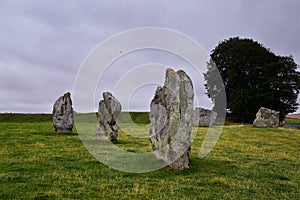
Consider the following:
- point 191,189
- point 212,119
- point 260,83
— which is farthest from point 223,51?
point 191,189

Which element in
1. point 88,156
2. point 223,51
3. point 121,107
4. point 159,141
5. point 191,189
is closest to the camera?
point 191,189

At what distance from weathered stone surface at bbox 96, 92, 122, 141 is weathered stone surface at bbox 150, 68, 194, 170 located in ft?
23.7

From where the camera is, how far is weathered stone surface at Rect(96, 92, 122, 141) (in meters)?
19.1

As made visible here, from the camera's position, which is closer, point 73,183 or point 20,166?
point 73,183

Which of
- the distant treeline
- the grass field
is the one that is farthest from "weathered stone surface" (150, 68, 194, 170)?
the distant treeline

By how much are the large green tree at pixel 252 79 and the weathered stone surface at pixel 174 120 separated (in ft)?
116

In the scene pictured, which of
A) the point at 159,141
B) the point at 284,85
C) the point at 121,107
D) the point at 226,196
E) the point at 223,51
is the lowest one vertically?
the point at 226,196

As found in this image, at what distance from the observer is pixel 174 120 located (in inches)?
438

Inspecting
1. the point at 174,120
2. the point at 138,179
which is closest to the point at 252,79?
the point at 174,120

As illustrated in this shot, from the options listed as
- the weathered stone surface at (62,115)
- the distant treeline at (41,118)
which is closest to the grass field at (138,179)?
the weathered stone surface at (62,115)

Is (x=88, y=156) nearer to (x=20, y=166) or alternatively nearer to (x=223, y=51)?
(x=20, y=166)

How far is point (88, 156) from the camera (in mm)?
13164

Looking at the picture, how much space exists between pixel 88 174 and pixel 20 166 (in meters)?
2.66

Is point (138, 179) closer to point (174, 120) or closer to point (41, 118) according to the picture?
point (174, 120)
